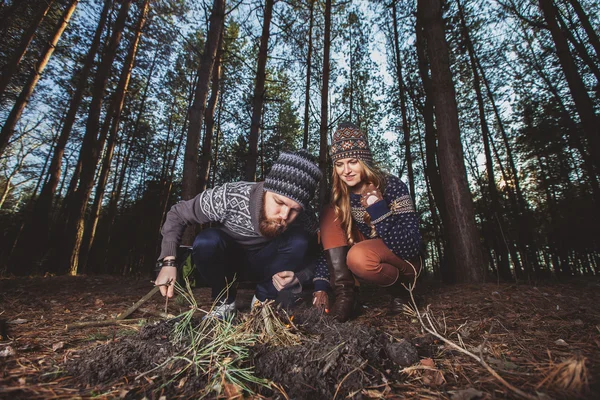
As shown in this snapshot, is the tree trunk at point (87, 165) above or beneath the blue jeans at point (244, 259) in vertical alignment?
above

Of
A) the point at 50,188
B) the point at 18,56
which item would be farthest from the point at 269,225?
the point at 50,188

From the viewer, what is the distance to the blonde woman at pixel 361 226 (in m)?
2.30

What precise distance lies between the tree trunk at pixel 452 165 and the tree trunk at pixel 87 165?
8232 mm

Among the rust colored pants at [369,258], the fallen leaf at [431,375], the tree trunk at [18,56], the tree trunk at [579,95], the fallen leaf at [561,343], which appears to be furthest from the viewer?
the tree trunk at [18,56]

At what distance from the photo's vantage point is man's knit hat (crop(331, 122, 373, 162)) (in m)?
2.40

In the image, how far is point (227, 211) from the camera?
250 cm

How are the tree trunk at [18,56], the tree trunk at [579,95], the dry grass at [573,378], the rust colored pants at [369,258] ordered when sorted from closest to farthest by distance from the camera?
the dry grass at [573,378]
the rust colored pants at [369,258]
the tree trunk at [579,95]
the tree trunk at [18,56]

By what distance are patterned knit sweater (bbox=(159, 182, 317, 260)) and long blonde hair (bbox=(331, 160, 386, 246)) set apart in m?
0.73

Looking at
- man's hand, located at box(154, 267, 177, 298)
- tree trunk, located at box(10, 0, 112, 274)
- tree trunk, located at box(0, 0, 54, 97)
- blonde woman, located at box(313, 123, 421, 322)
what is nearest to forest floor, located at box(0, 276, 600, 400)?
man's hand, located at box(154, 267, 177, 298)

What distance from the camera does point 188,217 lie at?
240 cm

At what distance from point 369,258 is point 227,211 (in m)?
1.35

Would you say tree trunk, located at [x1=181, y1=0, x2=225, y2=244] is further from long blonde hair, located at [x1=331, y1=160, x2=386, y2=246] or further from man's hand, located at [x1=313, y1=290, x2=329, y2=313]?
man's hand, located at [x1=313, y1=290, x2=329, y2=313]

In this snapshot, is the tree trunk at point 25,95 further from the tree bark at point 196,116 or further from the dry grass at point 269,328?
the dry grass at point 269,328

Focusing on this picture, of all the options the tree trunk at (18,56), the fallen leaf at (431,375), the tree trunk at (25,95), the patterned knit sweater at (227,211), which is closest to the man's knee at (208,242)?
the patterned knit sweater at (227,211)
